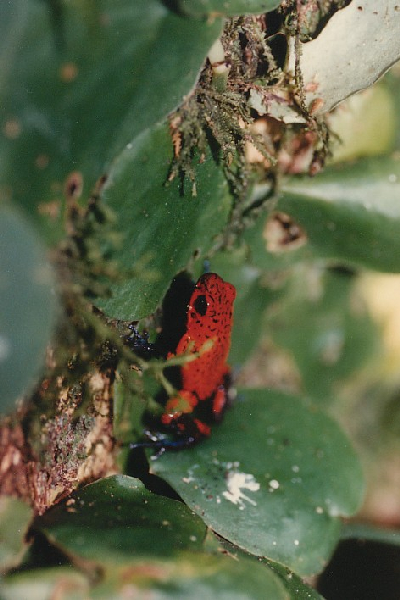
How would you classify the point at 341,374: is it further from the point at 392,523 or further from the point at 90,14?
the point at 90,14

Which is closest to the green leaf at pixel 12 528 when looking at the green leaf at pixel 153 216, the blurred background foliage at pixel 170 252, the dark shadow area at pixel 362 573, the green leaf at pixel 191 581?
the blurred background foliage at pixel 170 252

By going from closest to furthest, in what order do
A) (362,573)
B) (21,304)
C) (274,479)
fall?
(21,304)
(274,479)
(362,573)

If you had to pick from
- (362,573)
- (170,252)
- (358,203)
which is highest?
(170,252)

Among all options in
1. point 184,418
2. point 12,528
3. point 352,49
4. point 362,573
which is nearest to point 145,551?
point 12,528

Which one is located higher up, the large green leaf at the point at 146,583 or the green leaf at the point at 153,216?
the green leaf at the point at 153,216

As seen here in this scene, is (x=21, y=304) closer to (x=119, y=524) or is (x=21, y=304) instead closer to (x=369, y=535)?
(x=119, y=524)

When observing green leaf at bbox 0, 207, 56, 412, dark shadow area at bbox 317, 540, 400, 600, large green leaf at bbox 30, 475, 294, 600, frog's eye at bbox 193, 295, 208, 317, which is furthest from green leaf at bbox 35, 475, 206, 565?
dark shadow area at bbox 317, 540, 400, 600

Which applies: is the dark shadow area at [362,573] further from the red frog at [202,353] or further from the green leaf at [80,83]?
the green leaf at [80,83]
